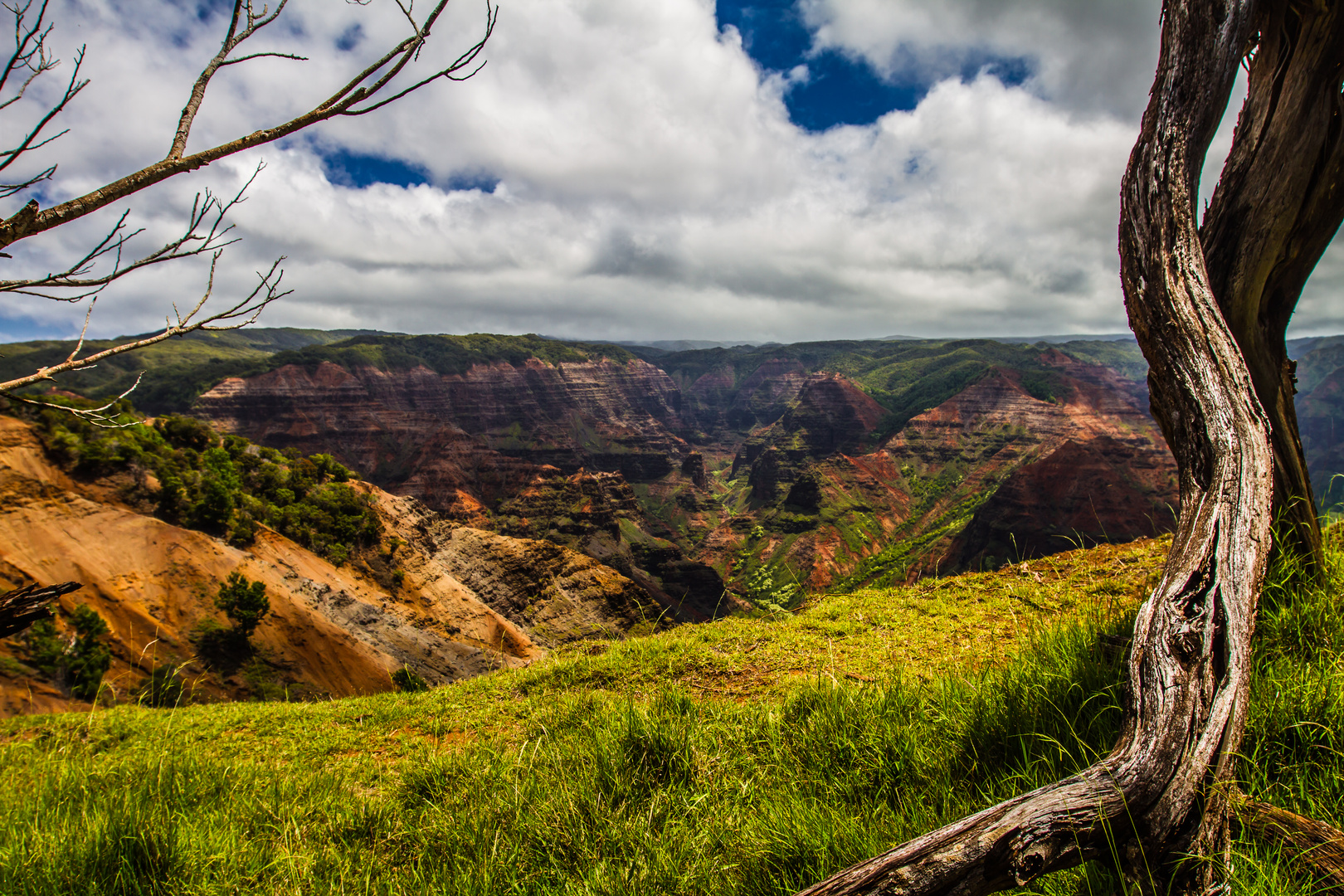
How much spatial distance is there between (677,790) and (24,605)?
3225 millimetres

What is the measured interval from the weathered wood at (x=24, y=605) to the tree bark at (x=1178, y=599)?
3693mm

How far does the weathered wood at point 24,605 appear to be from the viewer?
2.68 meters

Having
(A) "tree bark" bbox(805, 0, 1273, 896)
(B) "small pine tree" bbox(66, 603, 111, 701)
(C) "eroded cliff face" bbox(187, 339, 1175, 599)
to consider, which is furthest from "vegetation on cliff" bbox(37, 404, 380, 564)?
(C) "eroded cliff face" bbox(187, 339, 1175, 599)

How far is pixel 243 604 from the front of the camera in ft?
73.0

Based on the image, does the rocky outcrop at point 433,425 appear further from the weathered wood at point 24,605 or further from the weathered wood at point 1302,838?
the weathered wood at point 1302,838

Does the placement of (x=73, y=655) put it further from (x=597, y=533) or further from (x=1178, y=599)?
(x=597, y=533)

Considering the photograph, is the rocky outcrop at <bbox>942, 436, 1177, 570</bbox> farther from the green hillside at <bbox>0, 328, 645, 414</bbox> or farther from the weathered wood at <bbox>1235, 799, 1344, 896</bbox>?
the green hillside at <bbox>0, 328, 645, 414</bbox>

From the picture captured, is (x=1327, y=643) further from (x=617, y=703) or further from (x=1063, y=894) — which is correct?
(x=617, y=703)

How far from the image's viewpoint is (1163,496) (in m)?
72.7

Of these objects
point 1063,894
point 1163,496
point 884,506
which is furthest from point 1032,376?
point 1063,894

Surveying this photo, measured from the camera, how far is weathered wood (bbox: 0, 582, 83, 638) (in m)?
2.68

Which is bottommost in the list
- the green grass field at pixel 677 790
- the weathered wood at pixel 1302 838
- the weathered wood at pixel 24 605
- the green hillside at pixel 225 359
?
the green grass field at pixel 677 790

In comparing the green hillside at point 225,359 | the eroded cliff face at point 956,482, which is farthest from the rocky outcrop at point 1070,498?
the green hillside at point 225,359

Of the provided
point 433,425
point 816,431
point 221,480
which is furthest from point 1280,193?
point 816,431
